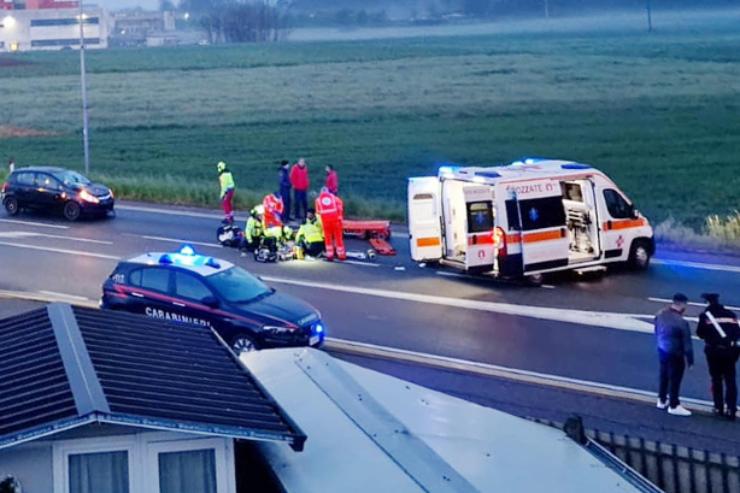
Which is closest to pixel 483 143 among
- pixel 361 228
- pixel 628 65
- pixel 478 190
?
pixel 361 228

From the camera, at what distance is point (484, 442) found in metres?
9.89

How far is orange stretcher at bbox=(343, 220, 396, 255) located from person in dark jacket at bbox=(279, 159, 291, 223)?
2525mm

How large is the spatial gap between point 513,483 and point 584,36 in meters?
132

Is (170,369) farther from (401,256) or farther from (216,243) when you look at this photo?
(216,243)

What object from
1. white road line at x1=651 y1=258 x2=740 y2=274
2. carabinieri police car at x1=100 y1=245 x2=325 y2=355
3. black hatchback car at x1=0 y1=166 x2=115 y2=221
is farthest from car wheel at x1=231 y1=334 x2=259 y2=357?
black hatchback car at x1=0 y1=166 x2=115 y2=221

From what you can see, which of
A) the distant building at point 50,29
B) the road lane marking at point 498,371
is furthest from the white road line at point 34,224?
the distant building at point 50,29

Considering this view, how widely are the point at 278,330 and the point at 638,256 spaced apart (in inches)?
331

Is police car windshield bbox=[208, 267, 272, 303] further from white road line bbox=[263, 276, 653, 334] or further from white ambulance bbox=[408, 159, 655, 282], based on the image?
white ambulance bbox=[408, 159, 655, 282]

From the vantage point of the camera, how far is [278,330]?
676 inches

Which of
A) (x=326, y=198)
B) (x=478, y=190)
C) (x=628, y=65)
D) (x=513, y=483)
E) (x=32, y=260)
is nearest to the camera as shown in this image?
(x=513, y=483)

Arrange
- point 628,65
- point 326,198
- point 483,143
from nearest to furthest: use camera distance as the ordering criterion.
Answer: point 326,198 → point 483,143 → point 628,65

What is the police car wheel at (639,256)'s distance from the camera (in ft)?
75.5

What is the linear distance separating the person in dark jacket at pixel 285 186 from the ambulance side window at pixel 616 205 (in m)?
8.55

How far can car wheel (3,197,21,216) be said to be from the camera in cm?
3120
